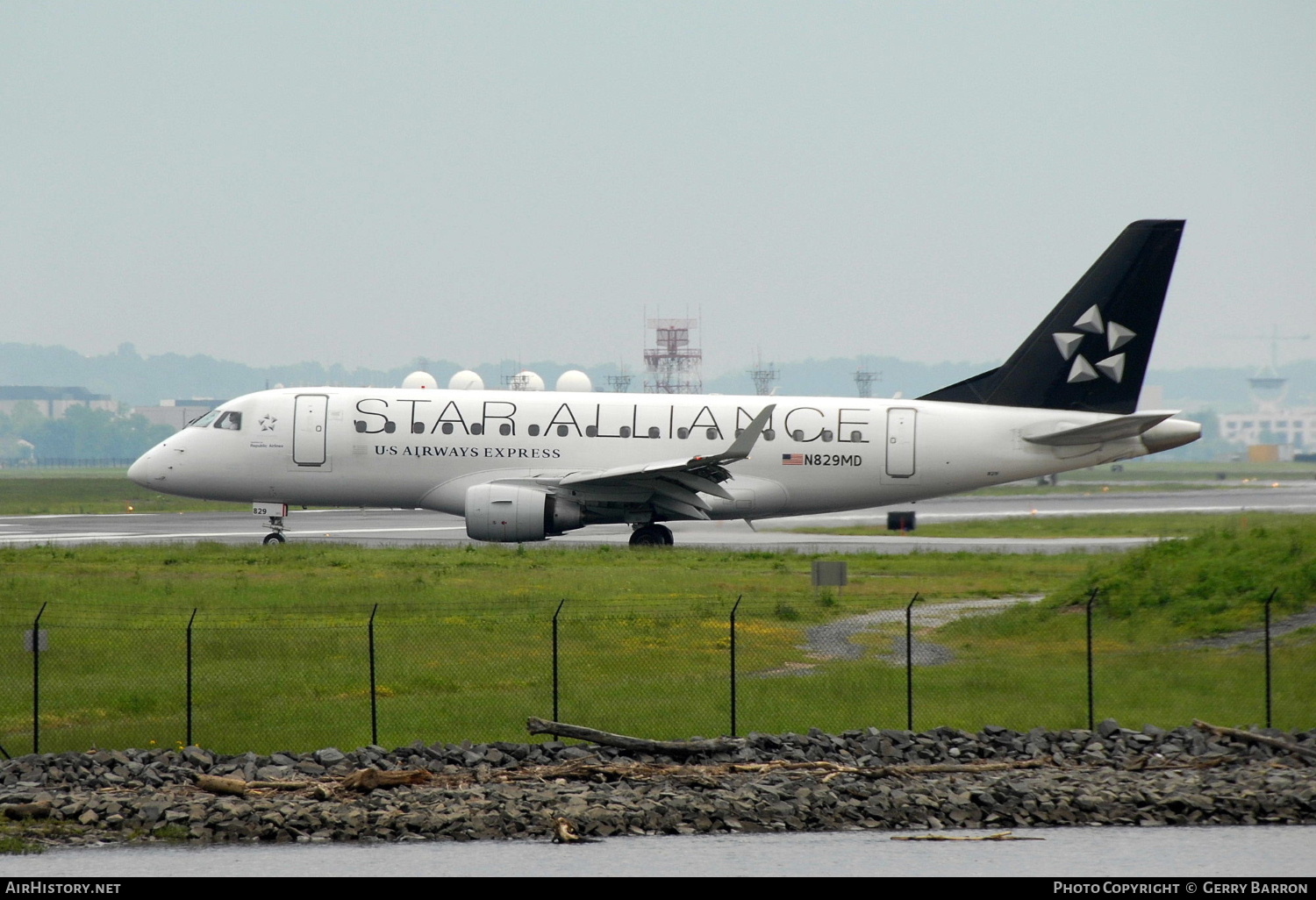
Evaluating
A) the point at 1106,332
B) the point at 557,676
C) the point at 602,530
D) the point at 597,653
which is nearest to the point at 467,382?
the point at 602,530

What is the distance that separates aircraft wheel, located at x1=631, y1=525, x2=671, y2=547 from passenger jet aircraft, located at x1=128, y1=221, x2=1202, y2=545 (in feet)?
0.10

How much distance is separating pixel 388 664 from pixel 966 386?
21.9 m

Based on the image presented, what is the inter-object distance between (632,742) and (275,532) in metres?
22.7

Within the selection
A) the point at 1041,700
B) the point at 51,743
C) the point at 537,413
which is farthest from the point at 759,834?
the point at 537,413

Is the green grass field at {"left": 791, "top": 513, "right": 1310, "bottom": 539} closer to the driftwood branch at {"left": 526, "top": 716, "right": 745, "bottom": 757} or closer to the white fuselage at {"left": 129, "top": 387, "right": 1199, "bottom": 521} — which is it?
the white fuselage at {"left": 129, "top": 387, "right": 1199, "bottom": 521}

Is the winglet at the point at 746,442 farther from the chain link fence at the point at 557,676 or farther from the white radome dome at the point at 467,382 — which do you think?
the white radome dome at the point at 467,382

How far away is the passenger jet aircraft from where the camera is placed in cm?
3841

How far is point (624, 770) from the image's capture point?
1861 cm

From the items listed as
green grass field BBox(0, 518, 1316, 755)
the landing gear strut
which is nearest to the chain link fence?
green grass field BBox(0, 518, 1316, 755)

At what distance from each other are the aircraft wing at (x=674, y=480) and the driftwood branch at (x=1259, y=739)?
1694 cm

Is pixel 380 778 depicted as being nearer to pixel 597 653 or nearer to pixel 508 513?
pixel 597 653

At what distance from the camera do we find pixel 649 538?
3950 centimetres

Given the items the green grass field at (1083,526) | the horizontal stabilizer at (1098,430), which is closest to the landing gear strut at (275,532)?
the green grass field at (1083,526)

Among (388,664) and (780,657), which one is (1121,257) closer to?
(780,657)
